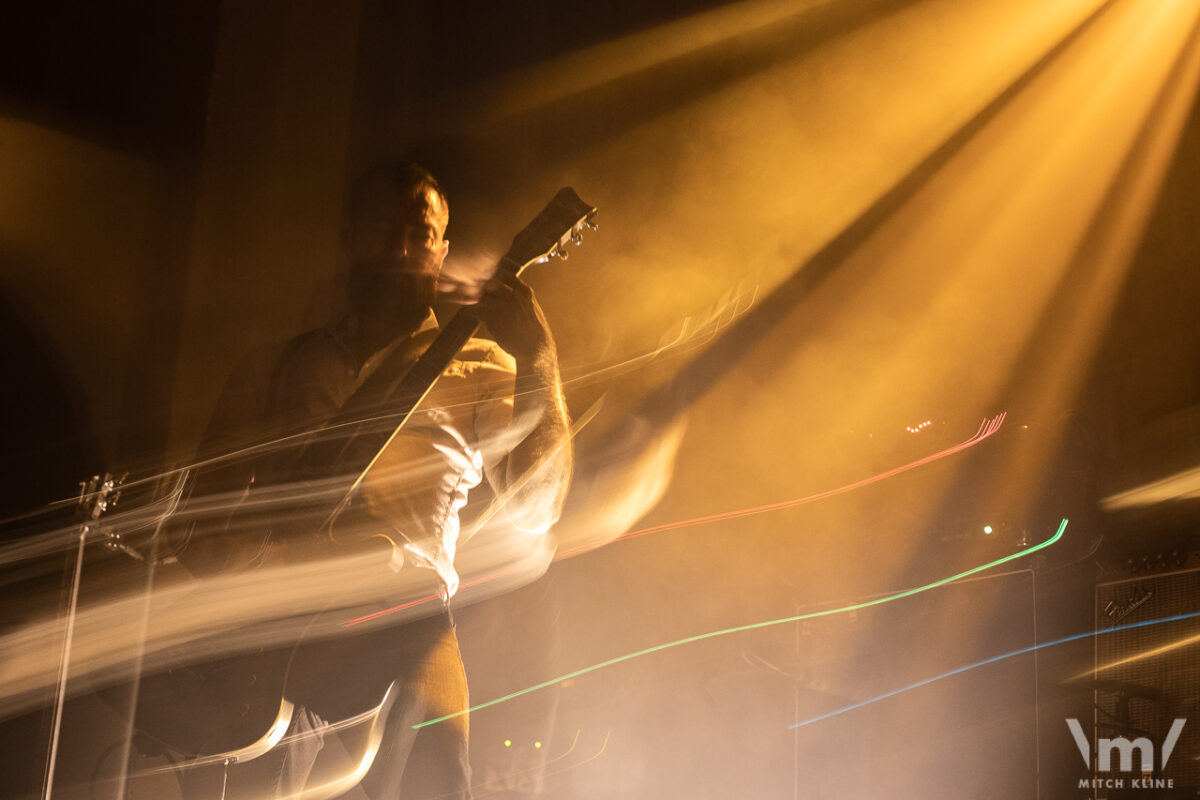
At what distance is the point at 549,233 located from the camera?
2.20 meters

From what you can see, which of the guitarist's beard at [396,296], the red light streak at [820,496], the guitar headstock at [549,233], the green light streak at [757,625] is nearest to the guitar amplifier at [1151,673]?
the green light streak at [757,625]

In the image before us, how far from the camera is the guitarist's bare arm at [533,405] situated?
2146mm

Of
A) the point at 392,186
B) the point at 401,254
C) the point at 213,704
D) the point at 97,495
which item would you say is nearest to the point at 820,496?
the point at 401,254

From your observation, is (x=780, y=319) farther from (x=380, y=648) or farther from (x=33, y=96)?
(x=33, y=96)

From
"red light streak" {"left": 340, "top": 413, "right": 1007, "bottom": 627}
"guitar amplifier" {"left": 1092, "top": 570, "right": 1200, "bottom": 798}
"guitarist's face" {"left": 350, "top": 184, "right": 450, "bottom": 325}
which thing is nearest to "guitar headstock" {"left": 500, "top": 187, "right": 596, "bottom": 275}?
"guitarist's face" {"left": 350, "top": 184, "right": 450, "bottom": 325}

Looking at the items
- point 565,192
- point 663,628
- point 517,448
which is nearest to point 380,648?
point 517,448

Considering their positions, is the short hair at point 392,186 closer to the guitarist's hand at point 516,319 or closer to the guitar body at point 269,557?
the guitarist's hand at point 516,319

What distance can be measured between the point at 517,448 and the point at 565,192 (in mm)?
607

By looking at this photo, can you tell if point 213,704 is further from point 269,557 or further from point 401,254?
point 401,254

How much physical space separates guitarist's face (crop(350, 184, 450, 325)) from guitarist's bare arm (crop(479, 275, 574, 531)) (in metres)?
0.15

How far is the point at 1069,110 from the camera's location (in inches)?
101

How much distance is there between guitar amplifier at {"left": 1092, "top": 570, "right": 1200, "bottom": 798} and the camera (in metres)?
1.98

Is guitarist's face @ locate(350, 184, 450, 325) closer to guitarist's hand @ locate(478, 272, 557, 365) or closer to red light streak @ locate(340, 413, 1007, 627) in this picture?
guitarist's hand @ locate(478, 272, 557, 365)

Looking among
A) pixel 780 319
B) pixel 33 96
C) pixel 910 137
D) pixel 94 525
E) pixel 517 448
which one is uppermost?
pixel 910 137
